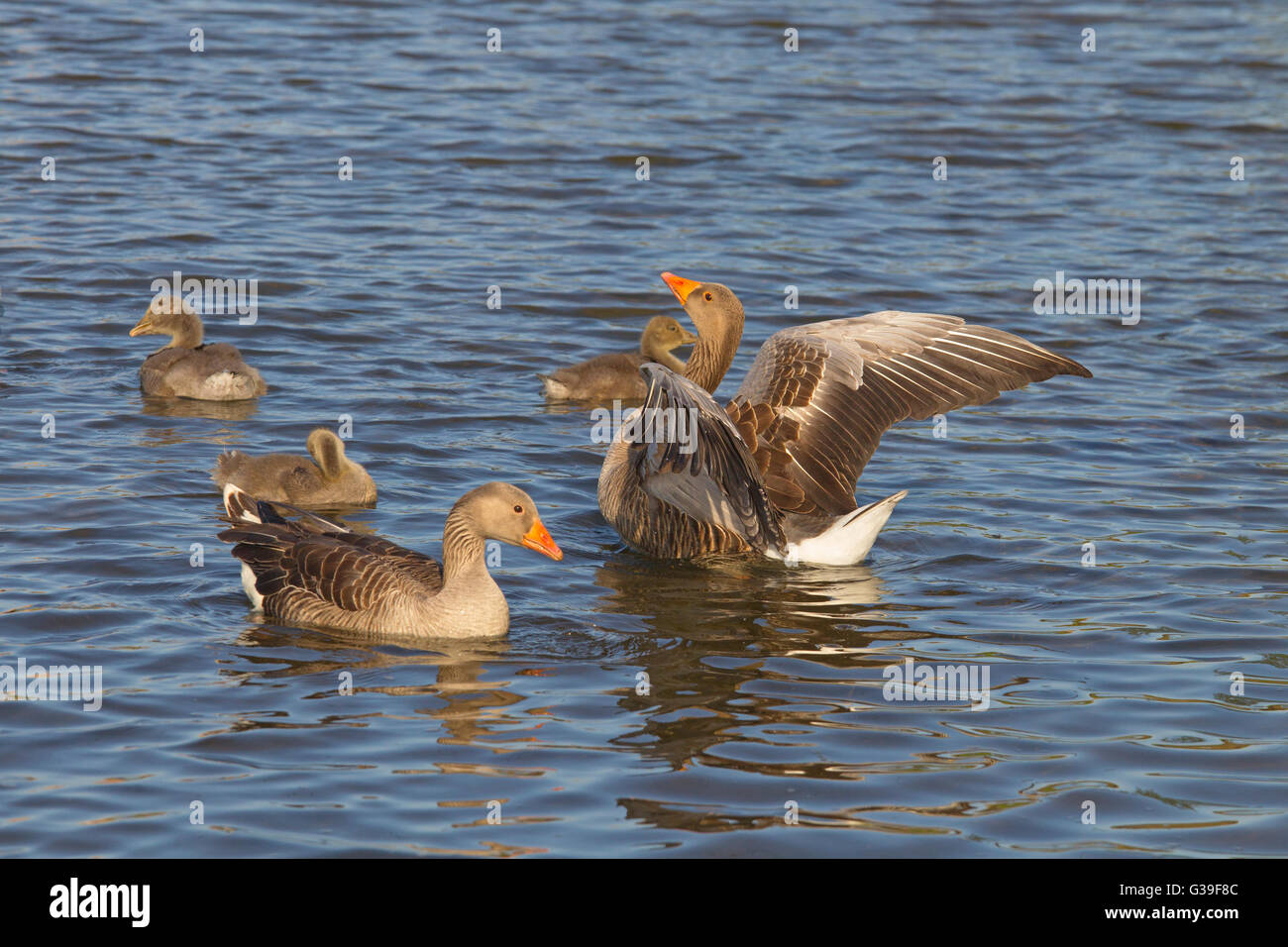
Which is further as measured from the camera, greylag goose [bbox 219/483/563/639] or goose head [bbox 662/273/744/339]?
goose head [bbox 662/273/744/339]

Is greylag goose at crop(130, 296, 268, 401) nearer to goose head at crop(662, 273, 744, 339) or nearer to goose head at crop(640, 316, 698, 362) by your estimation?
goose head at crop(640, 316, 698, 362)

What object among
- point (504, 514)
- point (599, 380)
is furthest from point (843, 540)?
point (599, 380)

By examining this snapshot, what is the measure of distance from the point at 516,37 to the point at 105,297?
454 inches

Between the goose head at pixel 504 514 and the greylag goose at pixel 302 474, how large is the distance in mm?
2158

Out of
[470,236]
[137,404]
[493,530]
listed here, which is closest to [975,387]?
[493,530]

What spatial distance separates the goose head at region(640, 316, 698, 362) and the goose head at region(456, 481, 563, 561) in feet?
17.1

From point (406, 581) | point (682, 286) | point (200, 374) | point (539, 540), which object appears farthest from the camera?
point (200, 374)

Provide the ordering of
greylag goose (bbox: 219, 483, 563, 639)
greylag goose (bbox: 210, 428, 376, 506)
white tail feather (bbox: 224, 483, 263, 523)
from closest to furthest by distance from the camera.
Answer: greylag goose (bbox: 219, 483, 563, 639) → white tail feather (bbox: 224, 483, 263, 523) → greylag goose (bbox: 210, 428, 376, 506)

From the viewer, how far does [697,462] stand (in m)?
8.84

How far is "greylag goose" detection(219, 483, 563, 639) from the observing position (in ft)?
28.1

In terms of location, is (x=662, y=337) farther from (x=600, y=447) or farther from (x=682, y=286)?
(x=682, y=286)

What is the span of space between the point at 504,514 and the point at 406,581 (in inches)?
23.4

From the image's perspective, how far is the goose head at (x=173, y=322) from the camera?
1318 cm

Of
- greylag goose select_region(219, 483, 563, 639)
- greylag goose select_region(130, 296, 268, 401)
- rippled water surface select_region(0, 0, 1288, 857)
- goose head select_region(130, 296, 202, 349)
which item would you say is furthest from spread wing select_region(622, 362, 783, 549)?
goose head select_region(130, 296, 202, 349)
